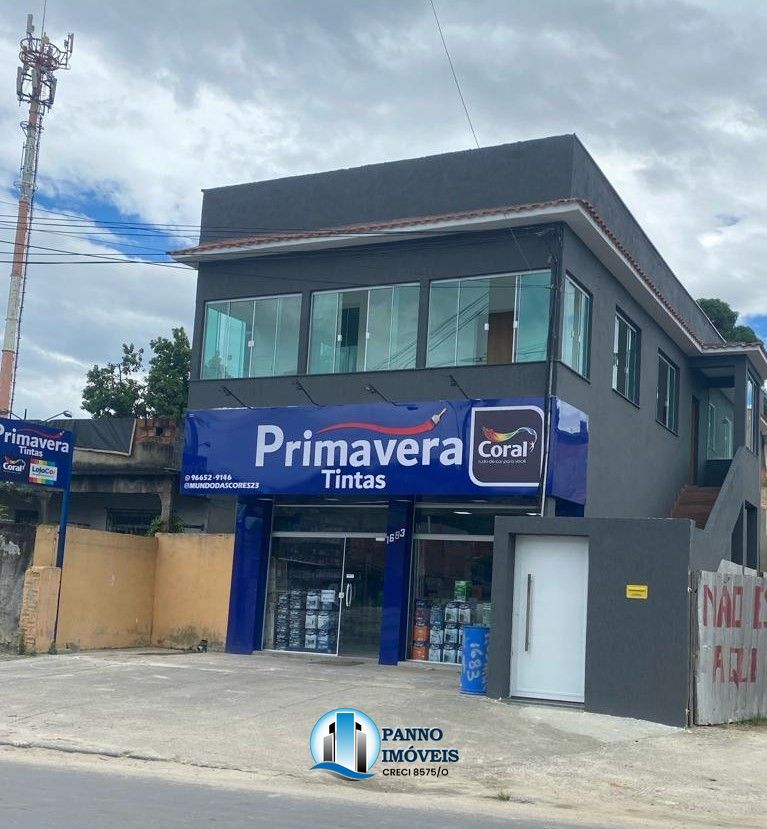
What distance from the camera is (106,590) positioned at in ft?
67.8

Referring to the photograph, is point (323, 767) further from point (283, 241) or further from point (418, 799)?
point (283, 241)

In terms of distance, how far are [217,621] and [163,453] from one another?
7.03m

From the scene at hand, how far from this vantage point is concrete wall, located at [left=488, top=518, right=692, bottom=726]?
45.0ft

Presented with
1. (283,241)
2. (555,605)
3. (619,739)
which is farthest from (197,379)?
(619,739)

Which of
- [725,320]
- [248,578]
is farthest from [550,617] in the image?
[725,320]

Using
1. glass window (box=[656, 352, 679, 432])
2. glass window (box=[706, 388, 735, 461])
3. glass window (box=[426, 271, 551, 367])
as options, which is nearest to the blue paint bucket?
glass window (box=[426, 271, 551, 367])

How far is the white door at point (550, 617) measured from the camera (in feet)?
47.9

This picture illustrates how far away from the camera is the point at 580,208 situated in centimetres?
1780

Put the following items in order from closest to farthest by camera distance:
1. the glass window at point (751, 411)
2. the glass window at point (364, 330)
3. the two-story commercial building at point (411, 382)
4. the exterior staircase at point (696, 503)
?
the two-story commercial building at point (411, 382) < the glass window at point (364, 330) < the exterior staircase at point (696, 503) < the glass window at point (751, 411)

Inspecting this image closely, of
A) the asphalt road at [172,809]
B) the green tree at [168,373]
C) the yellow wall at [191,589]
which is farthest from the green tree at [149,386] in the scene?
the asphalt road at [172,809]

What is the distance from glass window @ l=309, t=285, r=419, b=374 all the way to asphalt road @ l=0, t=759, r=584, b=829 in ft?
36.7

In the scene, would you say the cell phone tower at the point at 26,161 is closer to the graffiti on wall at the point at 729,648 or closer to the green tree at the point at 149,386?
the green tree at the point at 149,386

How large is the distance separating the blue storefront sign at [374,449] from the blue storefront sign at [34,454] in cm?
245

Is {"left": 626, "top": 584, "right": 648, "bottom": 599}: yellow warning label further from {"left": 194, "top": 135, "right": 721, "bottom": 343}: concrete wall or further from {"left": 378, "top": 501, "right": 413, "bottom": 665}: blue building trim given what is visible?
{"left": 194, "top": 135, "right": 721, "bottom": 343}: concrete wall
